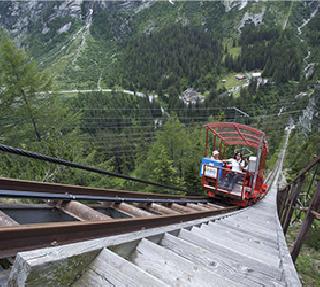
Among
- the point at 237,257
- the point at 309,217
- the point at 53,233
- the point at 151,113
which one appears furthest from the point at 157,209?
the point at 151,113

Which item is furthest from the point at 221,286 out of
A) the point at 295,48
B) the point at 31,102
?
the point at 295,48

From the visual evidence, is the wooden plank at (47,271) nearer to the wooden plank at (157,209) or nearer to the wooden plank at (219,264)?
the wooden plank at (219,264)

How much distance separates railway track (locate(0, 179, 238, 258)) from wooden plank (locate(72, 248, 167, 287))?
0.59 metres

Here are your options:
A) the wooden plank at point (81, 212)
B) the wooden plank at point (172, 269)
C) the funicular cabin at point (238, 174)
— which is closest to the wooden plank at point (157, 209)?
the wooden plank at point (81, 212)

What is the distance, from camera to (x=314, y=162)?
5.32 metres

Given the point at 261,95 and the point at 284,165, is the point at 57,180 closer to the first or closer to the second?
the point at 284,165

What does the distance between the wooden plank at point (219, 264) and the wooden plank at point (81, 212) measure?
3.51ft

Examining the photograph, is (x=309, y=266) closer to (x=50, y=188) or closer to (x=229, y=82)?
(x=50, y=188)

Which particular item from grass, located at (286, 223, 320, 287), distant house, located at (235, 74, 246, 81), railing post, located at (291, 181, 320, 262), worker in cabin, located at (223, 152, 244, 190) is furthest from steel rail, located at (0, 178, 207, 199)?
distant house, located at (235, 74, 246, 81)

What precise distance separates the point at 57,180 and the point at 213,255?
12.7m

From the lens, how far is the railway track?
2066 millimetres

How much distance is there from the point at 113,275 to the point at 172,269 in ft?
1.87

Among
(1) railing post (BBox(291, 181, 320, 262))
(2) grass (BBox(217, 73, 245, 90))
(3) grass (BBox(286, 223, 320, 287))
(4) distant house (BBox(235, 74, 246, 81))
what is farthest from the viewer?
(4) distant house (BBox(235, 74, 246, 81))

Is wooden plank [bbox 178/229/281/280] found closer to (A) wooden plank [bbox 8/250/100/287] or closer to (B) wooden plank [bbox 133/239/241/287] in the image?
(B) wooden plank [bbox 133/239/241/287]
